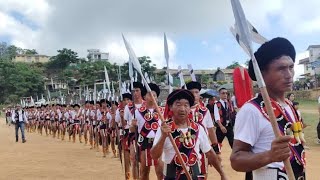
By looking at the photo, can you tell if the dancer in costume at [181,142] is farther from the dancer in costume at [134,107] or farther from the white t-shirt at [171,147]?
the dancer in costume at [134,107]

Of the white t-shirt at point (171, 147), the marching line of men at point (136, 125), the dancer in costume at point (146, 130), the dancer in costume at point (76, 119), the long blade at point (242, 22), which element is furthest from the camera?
the dancer in costume at point (76, 119)

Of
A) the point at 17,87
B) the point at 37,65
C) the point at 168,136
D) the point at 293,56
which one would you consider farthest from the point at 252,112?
the point at 37,65

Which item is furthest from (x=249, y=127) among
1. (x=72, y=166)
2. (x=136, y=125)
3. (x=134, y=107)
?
(x=72, y=166)

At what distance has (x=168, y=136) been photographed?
189 inches

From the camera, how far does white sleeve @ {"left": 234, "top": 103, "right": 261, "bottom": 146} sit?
2.83m

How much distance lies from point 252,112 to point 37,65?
324 ft

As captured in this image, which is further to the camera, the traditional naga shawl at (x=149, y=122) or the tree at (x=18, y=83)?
the tree at (x=18, y=83)

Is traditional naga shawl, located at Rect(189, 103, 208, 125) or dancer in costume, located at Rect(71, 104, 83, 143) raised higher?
traditional naga shawl, located at Rect(189, 103, 208, 125)

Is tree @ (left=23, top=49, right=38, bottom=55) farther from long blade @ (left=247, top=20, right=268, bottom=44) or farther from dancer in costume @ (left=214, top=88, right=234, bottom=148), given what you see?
long blade @ (left=247, top=20, right=268, bottom=44)

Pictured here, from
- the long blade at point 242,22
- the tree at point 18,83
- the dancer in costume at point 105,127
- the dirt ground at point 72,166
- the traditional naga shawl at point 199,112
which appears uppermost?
the tree at point 18,83

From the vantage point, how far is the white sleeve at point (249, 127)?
9.28 ft

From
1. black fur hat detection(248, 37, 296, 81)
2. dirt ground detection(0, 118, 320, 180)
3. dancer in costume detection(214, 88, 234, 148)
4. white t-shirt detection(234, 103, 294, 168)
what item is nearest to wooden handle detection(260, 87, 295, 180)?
white t-shirt detection(234, 103, 294, 168)

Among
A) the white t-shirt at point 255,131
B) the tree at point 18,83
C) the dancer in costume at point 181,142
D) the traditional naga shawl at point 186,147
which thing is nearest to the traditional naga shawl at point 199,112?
the dancer in costume at point 181,142

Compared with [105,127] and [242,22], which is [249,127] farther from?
[105,127]
